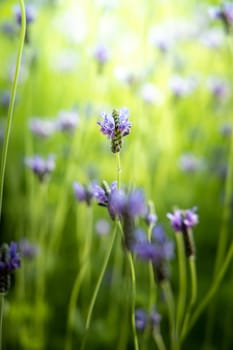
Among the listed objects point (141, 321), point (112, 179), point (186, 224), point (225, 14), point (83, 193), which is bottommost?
point (141, 321)

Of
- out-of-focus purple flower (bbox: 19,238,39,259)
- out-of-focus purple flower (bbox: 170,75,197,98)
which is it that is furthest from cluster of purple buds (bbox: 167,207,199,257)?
out-of-focus purple flower (bbox: 170,75,197,98)

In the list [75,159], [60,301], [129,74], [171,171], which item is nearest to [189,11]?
[171,171]

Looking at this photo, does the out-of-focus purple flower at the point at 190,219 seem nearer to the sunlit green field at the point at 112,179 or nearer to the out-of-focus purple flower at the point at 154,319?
the sunlit green field at the point at 112,179

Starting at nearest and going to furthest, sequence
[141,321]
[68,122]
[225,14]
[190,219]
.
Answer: [190,219]
[141,321]
[225,14]
[68,122]

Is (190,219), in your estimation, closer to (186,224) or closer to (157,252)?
(186,224)

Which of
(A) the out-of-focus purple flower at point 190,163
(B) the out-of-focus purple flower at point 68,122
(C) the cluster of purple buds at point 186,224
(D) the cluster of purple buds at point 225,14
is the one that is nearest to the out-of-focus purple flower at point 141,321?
(C) the cluster of purple buds at point 186,224

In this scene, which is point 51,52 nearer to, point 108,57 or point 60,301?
point 108,57

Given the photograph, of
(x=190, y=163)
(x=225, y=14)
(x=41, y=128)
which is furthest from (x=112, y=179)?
(x=225, y=14)
